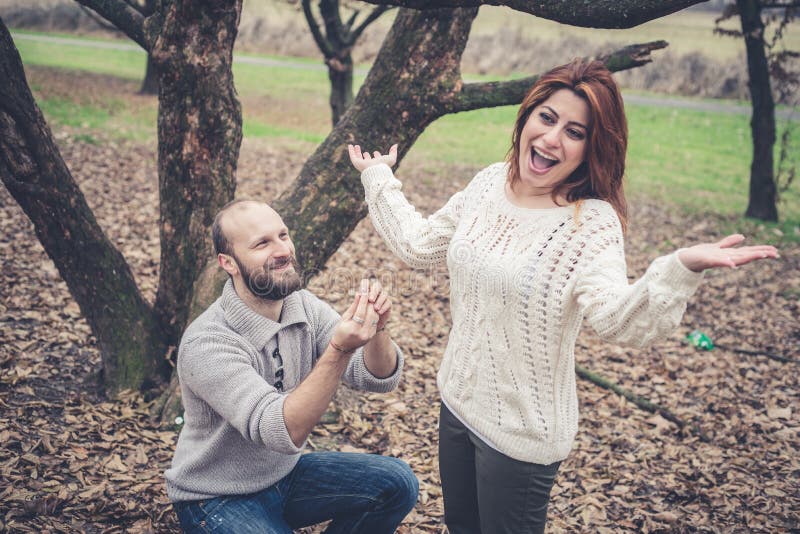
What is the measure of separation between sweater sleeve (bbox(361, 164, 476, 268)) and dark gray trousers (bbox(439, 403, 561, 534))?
0.73 m

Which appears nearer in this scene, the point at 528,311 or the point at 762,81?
the point at 528,311

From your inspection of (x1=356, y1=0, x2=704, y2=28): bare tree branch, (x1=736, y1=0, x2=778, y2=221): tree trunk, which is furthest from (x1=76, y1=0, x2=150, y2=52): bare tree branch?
(x1=736, y1=0, x2=778, y2=221): tree trunk

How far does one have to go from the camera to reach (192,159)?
424 centimetres

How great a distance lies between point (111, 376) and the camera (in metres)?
4.55

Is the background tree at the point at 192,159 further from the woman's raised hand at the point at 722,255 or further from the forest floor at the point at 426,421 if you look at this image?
the woman's raised hand at the point at 722,255

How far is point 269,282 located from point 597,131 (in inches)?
56.5

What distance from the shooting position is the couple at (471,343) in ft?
7.91

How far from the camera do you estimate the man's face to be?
108 inches

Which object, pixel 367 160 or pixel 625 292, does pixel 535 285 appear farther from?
pixel 367 160

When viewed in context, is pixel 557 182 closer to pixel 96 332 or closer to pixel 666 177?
pixel 96 332

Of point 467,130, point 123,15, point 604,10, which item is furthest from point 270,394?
point 467,130

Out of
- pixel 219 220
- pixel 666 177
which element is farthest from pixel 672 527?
pixel 666 177

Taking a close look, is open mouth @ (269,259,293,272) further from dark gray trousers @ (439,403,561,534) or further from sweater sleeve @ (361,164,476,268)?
dark gray trousers @ (439,403,561,534)

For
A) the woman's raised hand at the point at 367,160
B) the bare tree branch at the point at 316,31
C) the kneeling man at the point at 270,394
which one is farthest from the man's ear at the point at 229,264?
the bare tree branch at the point at 316,31
